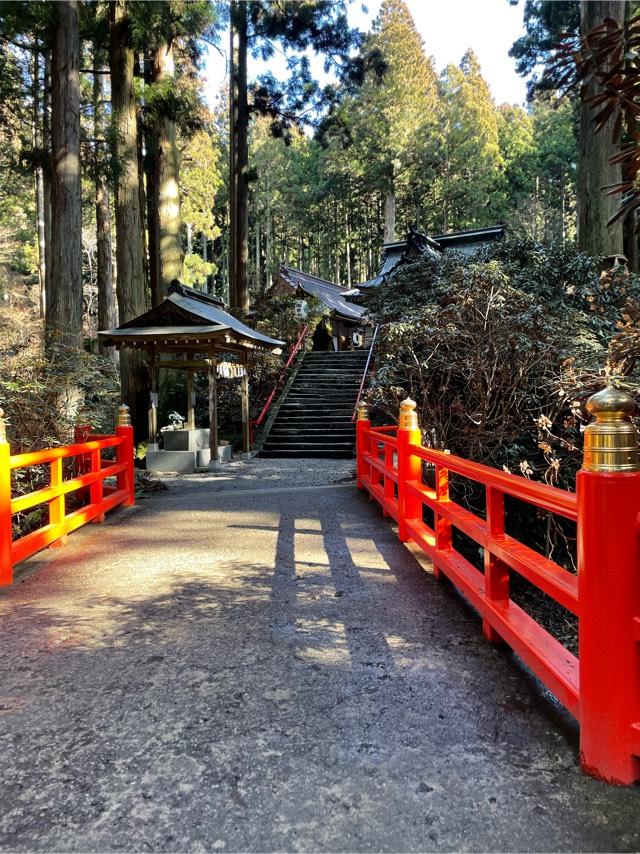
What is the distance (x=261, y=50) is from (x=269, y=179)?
19.6m

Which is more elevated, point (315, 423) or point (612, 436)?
point (612, 436)

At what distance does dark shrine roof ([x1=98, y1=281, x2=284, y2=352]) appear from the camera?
10219mm

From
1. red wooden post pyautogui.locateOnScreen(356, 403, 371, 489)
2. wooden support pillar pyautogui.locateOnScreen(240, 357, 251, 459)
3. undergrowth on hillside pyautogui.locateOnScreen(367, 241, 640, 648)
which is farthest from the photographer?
wooden support pillar pyautogui.locateOnScreen(240, 357, 251, 459)

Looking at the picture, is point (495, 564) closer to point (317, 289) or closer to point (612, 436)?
point (612, 436)

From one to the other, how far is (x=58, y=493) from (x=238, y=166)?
1599 cm

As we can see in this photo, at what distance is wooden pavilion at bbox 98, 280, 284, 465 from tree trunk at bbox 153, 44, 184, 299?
5.32ft

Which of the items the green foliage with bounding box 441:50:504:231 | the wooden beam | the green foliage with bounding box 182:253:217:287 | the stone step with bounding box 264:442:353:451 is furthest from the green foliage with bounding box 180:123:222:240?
the green foliage with bounding box 441:50:504:231

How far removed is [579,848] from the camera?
1415 mm

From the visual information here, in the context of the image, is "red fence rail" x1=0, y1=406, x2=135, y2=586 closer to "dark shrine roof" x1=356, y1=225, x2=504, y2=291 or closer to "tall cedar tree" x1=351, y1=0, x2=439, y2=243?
"dark shrine roof" x1=356, y1=225, x2=504, y2=291

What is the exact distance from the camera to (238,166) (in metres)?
17.9

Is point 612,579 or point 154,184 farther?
point 154,184

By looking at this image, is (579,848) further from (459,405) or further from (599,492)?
(459,405)

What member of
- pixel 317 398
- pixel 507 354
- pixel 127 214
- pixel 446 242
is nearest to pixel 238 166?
pixel 127 214

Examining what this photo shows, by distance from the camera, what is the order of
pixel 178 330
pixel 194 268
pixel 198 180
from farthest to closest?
pixel 194 268, pixel 198 180, pixel 178 330
